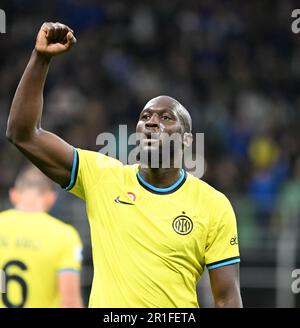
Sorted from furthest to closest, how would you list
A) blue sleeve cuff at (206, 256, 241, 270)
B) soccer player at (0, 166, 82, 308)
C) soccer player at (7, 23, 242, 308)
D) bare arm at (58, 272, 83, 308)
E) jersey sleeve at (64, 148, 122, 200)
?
soccer player at (0, 166, 82, 308)
bare arm at (58, 272, 83, 308)
blue sleeve cuff at (206, 256, 241, 270)
jersey sleeve at (64, 148, 122, 200)
soccer player at (7, 23, 242, 308)

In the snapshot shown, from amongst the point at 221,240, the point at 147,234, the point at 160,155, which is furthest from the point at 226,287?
the point at 160,155

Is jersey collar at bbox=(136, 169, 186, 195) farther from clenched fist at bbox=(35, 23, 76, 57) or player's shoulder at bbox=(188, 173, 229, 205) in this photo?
clenched fist at bbox=(35, 23, 76, 57)

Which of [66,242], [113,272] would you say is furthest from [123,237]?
[66,242]

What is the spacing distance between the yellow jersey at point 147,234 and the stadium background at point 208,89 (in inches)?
264

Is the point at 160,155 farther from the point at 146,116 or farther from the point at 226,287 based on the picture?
the point at 226,287

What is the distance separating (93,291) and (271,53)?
1203 centimetres

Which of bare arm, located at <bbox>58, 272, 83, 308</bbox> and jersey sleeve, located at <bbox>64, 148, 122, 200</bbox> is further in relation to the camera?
bare arm, located at <bbox>58, 272, 83, 308</bbox>

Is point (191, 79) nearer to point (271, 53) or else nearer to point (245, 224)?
point (271, 53)

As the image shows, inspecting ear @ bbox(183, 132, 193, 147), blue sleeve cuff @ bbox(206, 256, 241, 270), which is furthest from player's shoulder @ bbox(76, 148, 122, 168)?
blue sleeve cuff @ bbox(206, 256, 241, 270)

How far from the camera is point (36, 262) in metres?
6.93

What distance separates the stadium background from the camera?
1227 centimetres

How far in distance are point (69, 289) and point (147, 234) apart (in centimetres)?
178

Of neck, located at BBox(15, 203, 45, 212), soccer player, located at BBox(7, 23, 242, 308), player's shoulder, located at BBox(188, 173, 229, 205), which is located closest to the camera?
soccer player, located at BBox(7, 23, 242, 308)

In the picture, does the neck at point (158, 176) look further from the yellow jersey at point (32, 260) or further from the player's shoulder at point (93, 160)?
the yellow jersey at point (32, 260)
